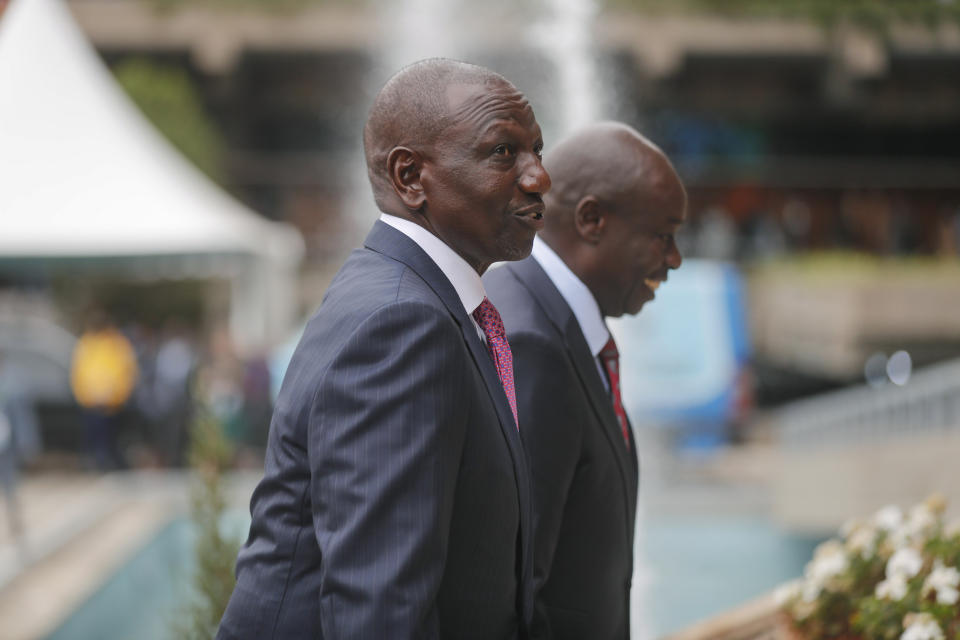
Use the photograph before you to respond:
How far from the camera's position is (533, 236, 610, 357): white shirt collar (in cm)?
236

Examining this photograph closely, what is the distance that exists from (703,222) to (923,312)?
907 centimetres

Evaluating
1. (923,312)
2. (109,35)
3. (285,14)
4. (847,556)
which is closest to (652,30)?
(285,14)

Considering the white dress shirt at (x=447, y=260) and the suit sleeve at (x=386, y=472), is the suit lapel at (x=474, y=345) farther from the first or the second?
the suit sleeve at (x=386, y=472)

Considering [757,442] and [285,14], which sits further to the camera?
[285,14]

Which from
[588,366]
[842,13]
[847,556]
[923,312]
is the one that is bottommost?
[923,312]

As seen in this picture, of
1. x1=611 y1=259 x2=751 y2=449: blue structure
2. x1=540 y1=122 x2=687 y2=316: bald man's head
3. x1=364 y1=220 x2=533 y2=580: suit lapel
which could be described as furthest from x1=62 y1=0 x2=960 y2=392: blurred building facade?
x1=364 y1=220 x2=533 y2=580: suit lapel

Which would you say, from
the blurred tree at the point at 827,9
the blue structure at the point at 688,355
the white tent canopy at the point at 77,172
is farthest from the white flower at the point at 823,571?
the blurred tree at the point at 827,9

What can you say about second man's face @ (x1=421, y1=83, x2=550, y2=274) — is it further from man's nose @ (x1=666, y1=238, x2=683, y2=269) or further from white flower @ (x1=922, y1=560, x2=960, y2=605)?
white flower @ (x1=922, y1=560, x2=960, y2=605)

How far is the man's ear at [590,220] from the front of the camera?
94.0 inches

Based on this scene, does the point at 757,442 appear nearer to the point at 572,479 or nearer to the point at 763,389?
the point at 763,389

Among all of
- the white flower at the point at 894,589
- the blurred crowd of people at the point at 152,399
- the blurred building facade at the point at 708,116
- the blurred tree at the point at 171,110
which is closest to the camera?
the white flower at the point at 894,589

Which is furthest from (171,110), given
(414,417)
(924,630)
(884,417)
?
(414,417)

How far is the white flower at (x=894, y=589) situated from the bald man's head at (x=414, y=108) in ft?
6.92

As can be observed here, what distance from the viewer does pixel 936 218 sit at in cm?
2855
